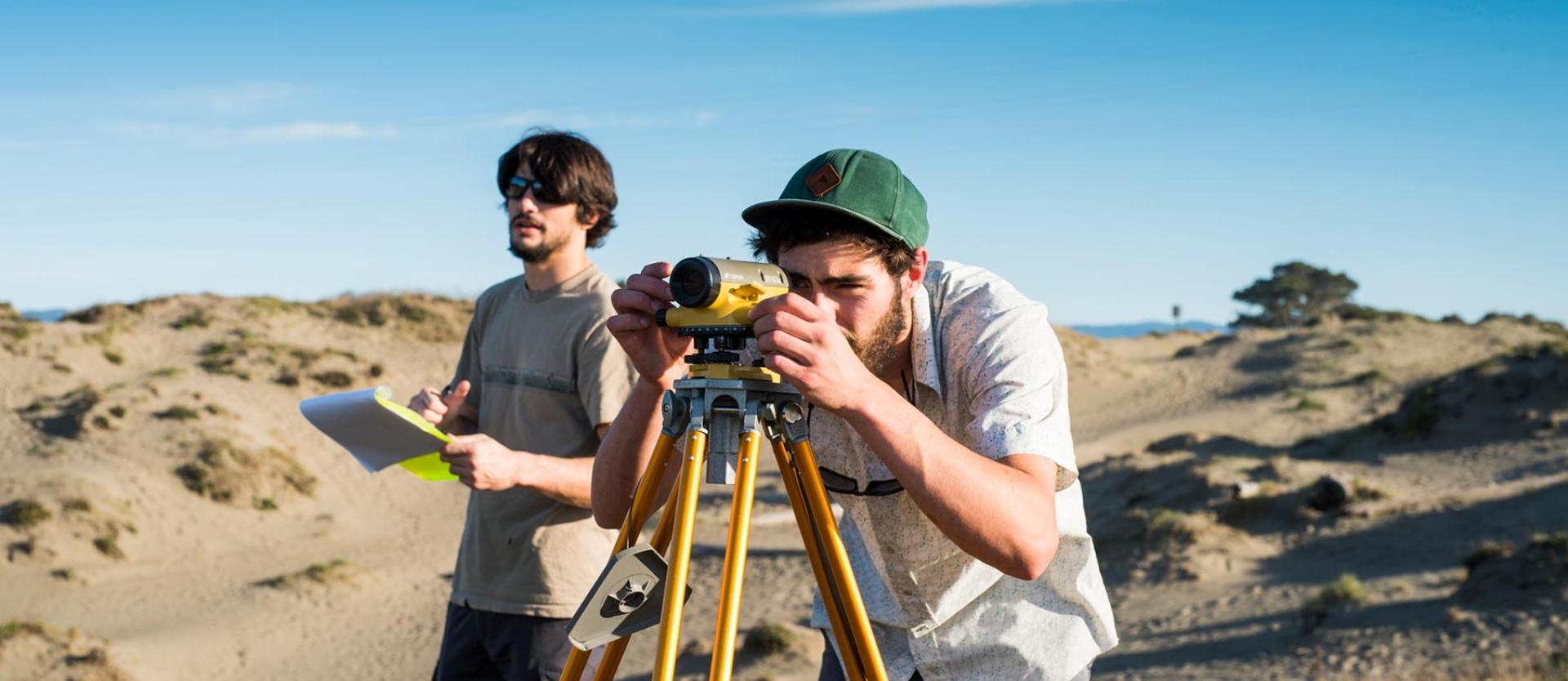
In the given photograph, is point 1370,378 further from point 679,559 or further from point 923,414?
point 679,559

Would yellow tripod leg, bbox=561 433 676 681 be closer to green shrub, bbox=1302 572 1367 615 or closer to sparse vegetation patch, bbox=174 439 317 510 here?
green shrub, bbox=1302 572 1367 615

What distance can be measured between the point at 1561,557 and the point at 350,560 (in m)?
12.8

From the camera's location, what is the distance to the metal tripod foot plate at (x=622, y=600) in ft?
6.15

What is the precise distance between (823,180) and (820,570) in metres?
0.64

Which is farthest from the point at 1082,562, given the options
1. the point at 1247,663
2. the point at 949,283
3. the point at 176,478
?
the point at 176,478

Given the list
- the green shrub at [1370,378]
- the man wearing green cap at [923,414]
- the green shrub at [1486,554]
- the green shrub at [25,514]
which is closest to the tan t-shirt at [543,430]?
the man wearing green cap at [923,414]

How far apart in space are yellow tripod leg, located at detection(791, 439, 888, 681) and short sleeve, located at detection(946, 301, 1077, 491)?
26cm

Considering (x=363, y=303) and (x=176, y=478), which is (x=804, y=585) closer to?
(x=176, y=478)

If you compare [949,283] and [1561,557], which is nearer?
[949,283]

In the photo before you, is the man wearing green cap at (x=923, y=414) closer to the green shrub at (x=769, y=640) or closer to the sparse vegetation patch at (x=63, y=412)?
the green shrub at (x=769, y=640)

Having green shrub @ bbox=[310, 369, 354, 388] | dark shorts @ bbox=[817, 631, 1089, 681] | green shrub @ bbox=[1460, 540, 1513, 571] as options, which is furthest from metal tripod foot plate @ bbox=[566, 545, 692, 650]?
green shrub @ bbox=[310, 369, 354, 388]

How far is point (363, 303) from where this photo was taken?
30016 mm

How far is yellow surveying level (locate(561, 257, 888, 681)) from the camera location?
176 centimetres

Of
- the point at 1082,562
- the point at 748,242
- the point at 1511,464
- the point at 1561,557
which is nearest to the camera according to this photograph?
the point at 1082,562
